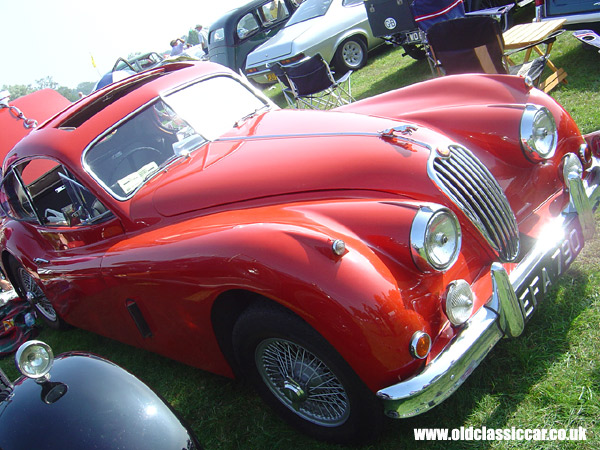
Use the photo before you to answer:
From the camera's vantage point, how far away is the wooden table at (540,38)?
18.0ft

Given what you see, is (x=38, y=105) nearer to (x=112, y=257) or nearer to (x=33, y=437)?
(x=112, y=257)

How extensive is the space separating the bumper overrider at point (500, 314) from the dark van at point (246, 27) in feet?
35.4

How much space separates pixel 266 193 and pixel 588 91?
444cm

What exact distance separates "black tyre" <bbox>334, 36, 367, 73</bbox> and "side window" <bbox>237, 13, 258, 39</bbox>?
3328 mm

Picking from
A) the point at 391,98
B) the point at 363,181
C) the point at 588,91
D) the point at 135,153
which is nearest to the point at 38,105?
the point at 135,153

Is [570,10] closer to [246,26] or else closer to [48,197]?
[48,197]

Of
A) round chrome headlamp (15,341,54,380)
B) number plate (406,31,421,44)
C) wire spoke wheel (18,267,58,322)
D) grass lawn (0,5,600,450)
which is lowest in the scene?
grass lawn (0,5,600,450)

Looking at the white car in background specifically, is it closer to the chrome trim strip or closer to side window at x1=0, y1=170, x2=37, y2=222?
side window at x1=0, y1=170, x2=37, y2=222

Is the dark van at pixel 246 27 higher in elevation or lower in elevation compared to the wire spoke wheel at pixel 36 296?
higher

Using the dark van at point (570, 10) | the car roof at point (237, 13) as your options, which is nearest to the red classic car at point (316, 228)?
the dark van at point (570, 10)

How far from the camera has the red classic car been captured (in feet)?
7.14

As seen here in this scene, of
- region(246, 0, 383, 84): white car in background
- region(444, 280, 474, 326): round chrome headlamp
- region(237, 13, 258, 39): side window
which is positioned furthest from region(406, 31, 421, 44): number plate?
region(444, 280, 474, 326): round chrome headlamp

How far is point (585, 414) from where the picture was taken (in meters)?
2.29

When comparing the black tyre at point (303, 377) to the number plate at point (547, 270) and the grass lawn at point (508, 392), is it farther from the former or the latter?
the number plate at point (547, 270)
